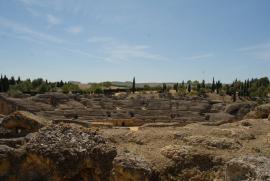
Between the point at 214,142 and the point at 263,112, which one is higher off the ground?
the point at 263,112

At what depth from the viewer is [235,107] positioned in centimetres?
5372

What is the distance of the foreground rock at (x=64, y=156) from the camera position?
44.1 ft

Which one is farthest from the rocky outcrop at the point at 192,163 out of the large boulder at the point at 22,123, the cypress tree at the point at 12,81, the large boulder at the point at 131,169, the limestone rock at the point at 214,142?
the cypress tree at the point at 12,81

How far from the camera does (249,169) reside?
955 cm

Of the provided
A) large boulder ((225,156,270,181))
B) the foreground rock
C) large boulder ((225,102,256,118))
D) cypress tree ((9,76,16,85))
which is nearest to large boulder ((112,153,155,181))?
the foreground rock

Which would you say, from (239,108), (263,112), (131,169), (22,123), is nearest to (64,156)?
(131,169)

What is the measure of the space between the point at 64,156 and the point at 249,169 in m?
6.67

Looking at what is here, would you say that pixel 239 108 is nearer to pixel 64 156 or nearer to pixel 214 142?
pixel 214 142

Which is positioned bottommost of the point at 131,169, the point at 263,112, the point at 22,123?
the point at 131,169

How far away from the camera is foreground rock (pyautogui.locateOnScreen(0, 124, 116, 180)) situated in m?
13.4

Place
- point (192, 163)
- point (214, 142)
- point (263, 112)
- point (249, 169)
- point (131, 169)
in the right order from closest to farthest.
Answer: point (249, 169) → point (131, 169) → point (192, 163) → point (214, 142) → point (263, 112)

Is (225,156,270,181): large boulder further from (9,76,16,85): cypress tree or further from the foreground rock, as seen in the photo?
(9,76,16,85): cypress tree

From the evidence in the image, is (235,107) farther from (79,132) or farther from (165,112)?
(79,132)

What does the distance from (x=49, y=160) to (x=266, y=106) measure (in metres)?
17.7
